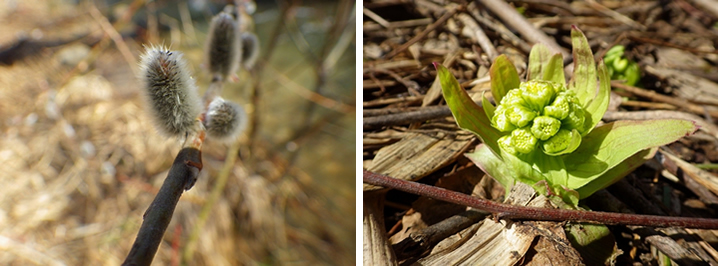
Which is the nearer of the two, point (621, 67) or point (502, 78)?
point (502, 78)

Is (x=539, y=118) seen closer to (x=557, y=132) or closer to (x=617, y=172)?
(x=557, y=132)

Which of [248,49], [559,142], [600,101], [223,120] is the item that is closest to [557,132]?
[559,142]

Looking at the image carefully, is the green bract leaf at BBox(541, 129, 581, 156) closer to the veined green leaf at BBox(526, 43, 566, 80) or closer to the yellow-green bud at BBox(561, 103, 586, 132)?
the yellow-green bud at BBox(561, 103, 586, 132)

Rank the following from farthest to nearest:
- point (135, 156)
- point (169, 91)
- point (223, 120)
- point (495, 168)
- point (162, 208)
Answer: point (135, 156), point (495, 168), point (223, 120), point (169, 91), point (162, 208)

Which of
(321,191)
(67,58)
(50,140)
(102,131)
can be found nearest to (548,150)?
(321,191)

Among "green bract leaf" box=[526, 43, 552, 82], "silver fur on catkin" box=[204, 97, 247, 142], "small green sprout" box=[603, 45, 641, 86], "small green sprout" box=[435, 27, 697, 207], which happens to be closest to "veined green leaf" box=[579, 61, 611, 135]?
"small green sprout" box=[435, 27, 697, 207]

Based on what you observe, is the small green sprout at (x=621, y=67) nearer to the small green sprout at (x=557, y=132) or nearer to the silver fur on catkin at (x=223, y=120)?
the small green sprout at (x=557, y=132)

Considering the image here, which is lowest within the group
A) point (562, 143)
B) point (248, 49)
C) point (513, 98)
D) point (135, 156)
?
point (562, 143)

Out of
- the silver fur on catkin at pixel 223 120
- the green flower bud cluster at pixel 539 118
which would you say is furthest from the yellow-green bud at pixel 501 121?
the silver fur on catkin at pixel 223 120
